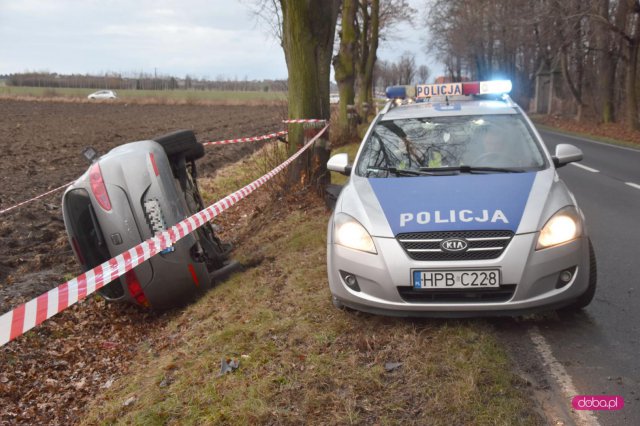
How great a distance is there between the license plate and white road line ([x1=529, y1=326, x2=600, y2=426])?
0.55 metres

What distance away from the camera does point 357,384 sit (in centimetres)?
392

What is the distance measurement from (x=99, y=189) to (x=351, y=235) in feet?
9.00

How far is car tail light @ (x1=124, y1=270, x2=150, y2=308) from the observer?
6.07 m

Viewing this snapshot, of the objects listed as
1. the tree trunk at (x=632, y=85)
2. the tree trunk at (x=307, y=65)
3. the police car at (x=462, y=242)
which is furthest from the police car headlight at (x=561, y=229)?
the tree trunk at (x=632, y=85)

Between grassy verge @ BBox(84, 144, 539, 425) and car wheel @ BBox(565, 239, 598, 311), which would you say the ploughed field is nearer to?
grassy verge @ BBox(84, 144, 539, 425)

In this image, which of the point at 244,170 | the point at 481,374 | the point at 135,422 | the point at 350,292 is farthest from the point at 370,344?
the point at 244,170

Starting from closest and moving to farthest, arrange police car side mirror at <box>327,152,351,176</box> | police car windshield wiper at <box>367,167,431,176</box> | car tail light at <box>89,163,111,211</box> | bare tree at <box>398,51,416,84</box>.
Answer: police car windshield wiper at <box>367,167,431,176</box>
police car side mirror at <box>327,152,351,176</box>
car tail light at <box>89,163,111,211</box>
bare tree at <box>398,51,416,84</box>

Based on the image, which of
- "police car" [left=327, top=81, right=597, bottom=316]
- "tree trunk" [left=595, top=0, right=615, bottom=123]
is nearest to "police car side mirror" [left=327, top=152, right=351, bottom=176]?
"police car" [left=327, top=81, right=597, bottom=316]

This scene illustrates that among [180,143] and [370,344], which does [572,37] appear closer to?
[180,143]

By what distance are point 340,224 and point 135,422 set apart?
1.98 metres

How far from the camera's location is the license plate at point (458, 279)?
14.3 feet

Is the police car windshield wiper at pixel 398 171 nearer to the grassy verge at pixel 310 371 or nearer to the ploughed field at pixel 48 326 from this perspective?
the grassy verge at pixel 310 371

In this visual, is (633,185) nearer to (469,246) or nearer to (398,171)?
(398,171)

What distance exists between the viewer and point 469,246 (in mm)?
4398
